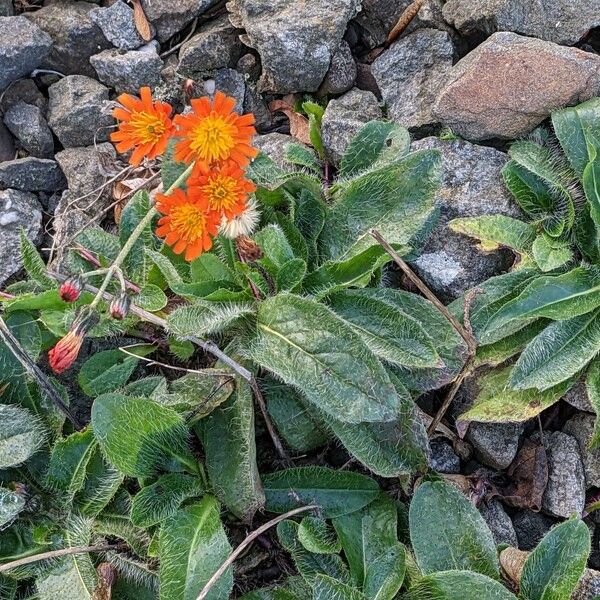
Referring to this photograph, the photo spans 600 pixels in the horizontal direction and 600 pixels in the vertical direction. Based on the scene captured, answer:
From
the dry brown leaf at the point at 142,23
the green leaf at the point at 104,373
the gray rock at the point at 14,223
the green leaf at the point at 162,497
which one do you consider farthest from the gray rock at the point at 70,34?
the green leaf at the point at 162,497

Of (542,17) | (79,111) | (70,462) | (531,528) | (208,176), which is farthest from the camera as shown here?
(79,111)

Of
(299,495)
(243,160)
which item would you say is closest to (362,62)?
(243,160)

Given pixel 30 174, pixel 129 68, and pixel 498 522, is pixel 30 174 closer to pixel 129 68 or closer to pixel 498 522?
pixel 129 68

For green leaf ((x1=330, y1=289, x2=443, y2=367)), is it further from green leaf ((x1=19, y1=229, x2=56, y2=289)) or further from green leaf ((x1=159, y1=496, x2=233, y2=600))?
green leaf ((x1=19, y1=229, x2=56, y2=289))

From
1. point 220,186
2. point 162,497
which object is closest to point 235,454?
point 162,497

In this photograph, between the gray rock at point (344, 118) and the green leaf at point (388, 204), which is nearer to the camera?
the green leaf at point (388, 204)

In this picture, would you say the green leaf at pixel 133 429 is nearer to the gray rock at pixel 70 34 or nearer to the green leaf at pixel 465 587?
the green leaf at pixel 465 587
